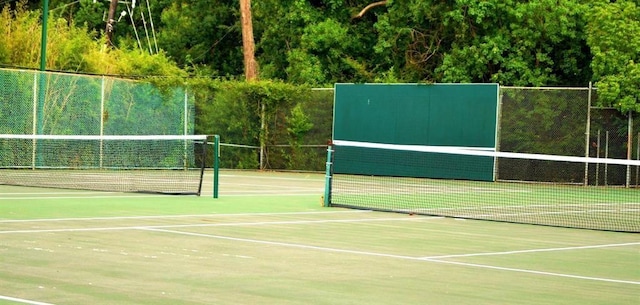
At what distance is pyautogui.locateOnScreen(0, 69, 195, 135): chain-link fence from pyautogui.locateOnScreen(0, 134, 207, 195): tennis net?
499 mm

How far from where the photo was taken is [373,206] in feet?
60.4

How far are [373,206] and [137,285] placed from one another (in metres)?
10.3

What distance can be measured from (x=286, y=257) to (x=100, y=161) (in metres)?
18.6

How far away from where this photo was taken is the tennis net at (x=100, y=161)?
2358 cm

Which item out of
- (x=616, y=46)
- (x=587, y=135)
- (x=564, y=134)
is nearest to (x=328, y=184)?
(x=587, y=135)

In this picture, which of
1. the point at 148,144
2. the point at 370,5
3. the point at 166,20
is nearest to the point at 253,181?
the point at 148,144

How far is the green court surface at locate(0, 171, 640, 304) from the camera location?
8.23 m

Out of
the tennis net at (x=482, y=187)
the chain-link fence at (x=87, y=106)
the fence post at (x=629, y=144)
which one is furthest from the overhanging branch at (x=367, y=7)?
the fence post at (x=629, y=144)

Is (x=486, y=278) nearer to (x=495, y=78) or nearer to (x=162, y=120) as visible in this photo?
(x=162, y=120)

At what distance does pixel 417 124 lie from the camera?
30.6m

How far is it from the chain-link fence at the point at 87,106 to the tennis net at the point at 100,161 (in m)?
0.50

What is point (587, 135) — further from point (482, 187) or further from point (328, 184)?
point (328, 184)

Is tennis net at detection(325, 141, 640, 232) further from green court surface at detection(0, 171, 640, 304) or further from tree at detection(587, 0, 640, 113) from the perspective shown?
tree at detection(587, 0, 640, 113)

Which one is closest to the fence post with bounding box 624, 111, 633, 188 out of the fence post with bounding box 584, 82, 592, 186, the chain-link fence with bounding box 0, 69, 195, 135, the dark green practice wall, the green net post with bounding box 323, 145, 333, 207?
the fence post with bounding box 584, 82, 592, 186
